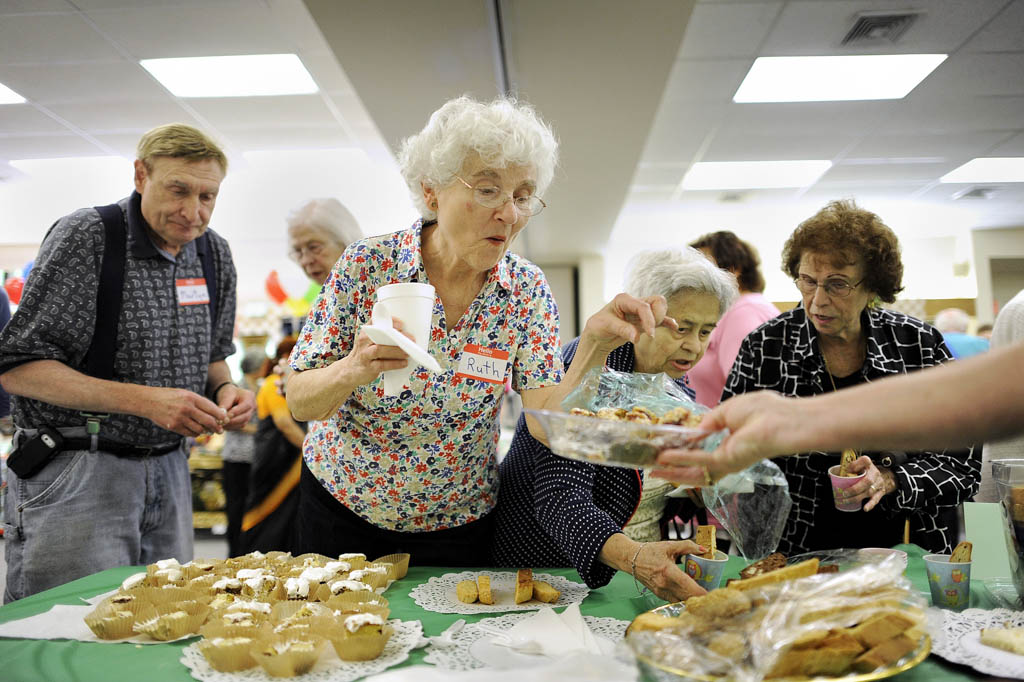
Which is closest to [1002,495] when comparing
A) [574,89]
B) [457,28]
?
[457,28]

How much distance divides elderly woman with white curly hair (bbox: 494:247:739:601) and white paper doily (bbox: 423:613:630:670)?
113mm

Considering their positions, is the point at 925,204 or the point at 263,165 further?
the point at 263,165

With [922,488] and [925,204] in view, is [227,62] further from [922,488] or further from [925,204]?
[922,488]

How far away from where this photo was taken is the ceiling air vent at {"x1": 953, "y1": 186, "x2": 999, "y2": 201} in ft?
6.56

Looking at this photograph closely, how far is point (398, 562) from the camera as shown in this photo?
1.51 metres

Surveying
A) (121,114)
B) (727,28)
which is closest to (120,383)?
(121,114)

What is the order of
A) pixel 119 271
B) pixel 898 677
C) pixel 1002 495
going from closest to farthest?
pixel 898 677
pixel 1002 495
pixel 119 271

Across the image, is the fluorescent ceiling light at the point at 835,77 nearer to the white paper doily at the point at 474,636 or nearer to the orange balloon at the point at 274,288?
the white paper doily at the point at 474,636

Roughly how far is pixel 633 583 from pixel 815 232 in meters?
1.21

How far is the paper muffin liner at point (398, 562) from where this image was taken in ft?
4.92

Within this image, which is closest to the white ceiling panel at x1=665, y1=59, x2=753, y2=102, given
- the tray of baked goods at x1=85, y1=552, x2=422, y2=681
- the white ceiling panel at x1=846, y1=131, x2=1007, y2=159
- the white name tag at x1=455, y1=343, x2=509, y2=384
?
the white ceiling panel at x1=846, y1=131, x2=1007, y2=159

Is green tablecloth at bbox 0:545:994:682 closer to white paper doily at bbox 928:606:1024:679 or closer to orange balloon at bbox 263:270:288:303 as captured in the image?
white paper doily at bbox 928:606:1024:679

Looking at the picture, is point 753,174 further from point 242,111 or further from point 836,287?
point 242,111

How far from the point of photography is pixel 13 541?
1775 mm
